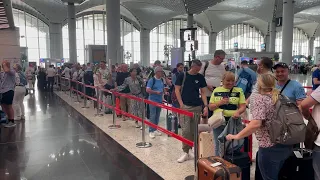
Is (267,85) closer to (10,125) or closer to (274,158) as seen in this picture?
(274,158)

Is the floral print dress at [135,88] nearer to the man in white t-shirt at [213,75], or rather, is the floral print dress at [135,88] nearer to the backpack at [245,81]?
the man in white t-shirt at [213,75]

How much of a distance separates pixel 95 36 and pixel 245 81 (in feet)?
140

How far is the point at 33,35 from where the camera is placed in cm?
4081

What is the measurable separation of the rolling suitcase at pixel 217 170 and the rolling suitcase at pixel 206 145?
104 centimetres

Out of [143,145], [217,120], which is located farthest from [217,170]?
[143,145]

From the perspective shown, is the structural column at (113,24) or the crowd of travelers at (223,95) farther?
the structural column at (113,24)

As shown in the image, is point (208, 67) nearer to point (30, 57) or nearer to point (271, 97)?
point (271, 97)

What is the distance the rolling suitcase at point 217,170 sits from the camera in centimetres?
283

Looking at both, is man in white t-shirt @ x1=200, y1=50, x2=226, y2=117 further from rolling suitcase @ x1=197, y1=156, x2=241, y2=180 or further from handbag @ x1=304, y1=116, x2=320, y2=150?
handbag @ x1=304, y1=116, x2=320, y2=150

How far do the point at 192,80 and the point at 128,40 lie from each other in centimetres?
4535

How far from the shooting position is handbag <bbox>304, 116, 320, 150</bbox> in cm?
232

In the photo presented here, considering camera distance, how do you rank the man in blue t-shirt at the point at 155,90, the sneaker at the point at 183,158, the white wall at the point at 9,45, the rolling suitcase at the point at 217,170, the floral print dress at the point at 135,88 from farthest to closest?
the white wall at the point at 9,45 → the floral print dress at the point at 135,88 → the man in blue t-shirt at the point at 155,90 → the sneaker at the point at 183,158 → the rolling suitcase at the point at 217,170

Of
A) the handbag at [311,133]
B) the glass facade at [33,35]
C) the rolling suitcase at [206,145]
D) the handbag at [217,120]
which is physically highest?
the glass facade at [33,35]

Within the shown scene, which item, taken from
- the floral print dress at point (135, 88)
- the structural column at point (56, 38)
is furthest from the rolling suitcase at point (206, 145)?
the structural column at point (56, 38)
